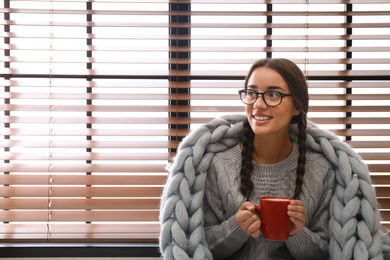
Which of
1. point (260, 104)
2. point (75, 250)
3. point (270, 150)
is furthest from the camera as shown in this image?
point (75, 250)

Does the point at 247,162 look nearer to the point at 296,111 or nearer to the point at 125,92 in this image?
the point at 296,111

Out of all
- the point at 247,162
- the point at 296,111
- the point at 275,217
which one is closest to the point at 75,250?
the point at 247,162

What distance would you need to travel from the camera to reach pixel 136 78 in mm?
1699

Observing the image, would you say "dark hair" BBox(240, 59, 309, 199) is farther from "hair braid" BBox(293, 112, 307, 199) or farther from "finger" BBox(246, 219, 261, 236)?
"finger" BBox(246, 219, 261, 236)

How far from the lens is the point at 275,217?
1.03 meters

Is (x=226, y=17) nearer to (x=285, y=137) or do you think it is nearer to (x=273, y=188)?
(x=285, y=137)

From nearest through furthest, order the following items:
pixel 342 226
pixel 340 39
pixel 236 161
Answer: pixel 342 226
pixel 236 161
pixel 340 39

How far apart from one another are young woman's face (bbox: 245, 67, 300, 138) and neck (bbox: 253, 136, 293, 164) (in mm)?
84

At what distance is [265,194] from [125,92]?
31.9 inches

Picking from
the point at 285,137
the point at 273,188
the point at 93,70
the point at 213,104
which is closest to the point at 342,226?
the point at 273,188

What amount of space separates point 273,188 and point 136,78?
2.65ft

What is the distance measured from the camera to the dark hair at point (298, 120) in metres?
1.20

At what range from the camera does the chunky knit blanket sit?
1.11 metres

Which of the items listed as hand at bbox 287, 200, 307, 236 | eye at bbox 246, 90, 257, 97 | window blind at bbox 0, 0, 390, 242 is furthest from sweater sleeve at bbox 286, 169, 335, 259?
window blind at bbox 0, 0, 390, 242
